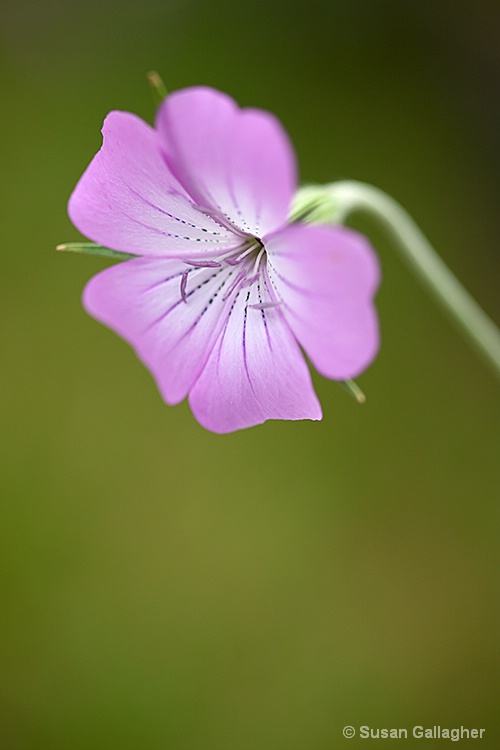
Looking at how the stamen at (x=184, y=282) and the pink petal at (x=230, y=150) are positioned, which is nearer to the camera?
the pink petal at (x=230, y=150)

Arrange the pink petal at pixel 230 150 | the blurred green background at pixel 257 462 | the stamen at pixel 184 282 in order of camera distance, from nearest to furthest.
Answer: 1. the pink petal at pixel 230 150
2. the stamen at pixel 184 282
3. the blurred green background at pixel 257 462

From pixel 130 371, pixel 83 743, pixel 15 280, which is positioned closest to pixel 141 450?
pixel 130 371

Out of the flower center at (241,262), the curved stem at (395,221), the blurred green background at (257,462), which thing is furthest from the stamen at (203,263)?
the blurred green background at (257,462)

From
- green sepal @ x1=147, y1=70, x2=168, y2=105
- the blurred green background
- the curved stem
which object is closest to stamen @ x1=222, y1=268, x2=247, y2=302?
the curved stem

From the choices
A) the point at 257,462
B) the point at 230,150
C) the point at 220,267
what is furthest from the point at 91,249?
the point at 257,462

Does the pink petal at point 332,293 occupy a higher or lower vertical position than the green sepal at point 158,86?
lower

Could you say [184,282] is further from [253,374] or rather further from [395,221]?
[395,221]

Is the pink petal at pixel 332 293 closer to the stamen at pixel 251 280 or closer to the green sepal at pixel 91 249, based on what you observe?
the stamen at pixel 251 280

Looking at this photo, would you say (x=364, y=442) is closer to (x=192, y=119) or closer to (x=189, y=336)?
(x=189, y=336)

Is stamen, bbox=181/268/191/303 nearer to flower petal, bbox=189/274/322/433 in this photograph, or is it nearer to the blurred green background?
flower petal, bbox=189/274/322/433
